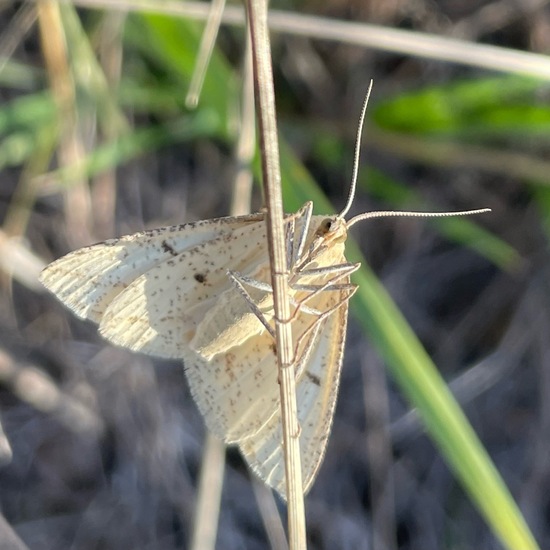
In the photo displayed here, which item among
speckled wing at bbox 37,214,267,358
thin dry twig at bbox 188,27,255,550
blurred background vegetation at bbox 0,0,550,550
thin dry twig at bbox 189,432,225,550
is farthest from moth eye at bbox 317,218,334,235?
blurred background vegetation at bbox 0,0,550,550

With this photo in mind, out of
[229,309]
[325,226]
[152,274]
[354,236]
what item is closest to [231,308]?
[229,309]

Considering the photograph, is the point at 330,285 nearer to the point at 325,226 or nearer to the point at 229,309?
the point at 325,226

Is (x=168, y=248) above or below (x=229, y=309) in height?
above

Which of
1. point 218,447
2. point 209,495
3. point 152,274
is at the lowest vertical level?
point 209,495

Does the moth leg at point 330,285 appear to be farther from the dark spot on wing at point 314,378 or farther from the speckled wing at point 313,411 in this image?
the dark spot on wing at point 314,378

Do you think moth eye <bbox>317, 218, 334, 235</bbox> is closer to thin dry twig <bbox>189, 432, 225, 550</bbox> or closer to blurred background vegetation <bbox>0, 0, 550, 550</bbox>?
thin dry twig <bbox>189, 432, 225, 550</bbox>

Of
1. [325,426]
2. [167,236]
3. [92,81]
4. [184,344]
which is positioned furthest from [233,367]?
[92,81]
